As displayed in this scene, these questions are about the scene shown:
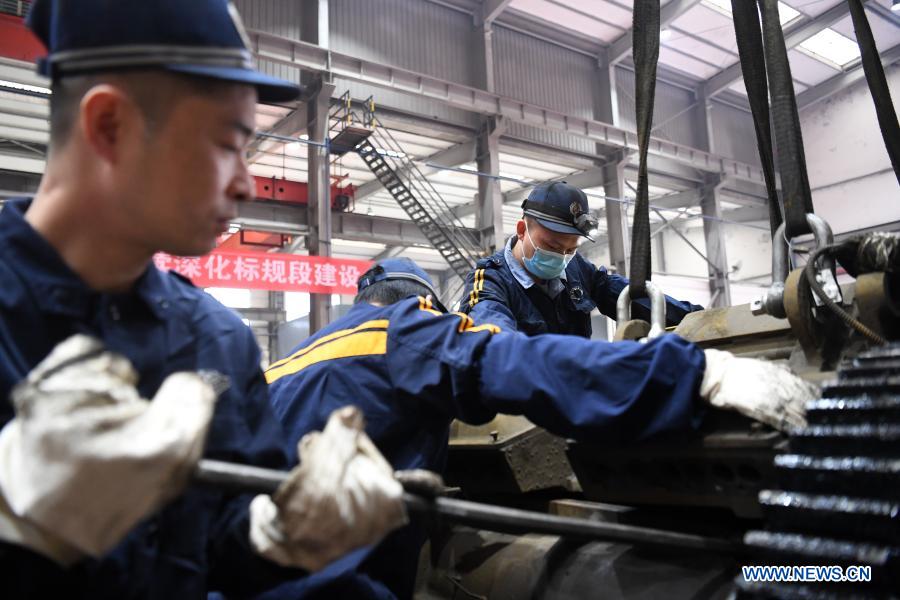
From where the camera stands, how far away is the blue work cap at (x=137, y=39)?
965 millimetres

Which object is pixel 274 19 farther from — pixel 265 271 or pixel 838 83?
pixel 838 83

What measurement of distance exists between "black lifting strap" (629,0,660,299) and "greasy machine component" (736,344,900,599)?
883mm

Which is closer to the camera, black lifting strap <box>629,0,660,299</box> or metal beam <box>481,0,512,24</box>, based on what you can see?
black lifting strap <box>629,0,660,299</box>

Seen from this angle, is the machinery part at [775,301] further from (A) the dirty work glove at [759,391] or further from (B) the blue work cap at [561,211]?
(B) the blue work cap at [561,211]

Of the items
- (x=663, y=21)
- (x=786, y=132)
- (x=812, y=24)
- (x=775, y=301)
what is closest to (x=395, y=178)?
(x=663, y=21)

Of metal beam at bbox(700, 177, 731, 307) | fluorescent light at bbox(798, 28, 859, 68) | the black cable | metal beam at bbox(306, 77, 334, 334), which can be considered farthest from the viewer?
metal beam at bbox(700, 177, 731, 307)

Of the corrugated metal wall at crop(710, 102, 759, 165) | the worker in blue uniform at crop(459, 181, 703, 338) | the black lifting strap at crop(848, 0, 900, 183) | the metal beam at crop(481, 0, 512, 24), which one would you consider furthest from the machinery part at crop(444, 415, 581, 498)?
the corrugated metal wall at crop(710, 102, 759, 165)

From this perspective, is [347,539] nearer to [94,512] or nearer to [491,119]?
[94,512]

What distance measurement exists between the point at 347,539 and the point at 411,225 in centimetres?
1024

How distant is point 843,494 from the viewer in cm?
114

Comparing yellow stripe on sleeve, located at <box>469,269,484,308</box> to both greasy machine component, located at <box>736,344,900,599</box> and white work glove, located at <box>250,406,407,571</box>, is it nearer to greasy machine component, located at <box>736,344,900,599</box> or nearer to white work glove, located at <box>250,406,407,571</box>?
greasy machine component, located at <box>736,344,900,599</box>

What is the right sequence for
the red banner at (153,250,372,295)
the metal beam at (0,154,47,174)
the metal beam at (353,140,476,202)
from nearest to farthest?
the red banner at (153,250,372,295) → the metal beam at (0,154,47,174) → the metal beam at (353,140,476,202)

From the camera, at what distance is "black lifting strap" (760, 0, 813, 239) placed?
5.68ft

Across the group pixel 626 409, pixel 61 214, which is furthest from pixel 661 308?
pixel 61 214
